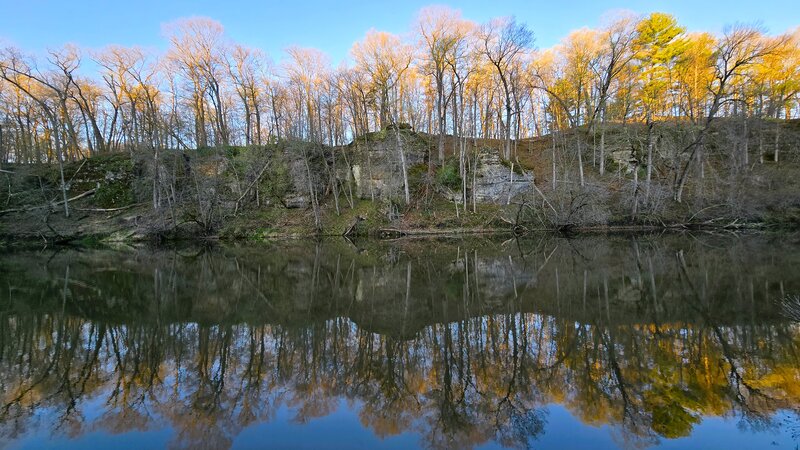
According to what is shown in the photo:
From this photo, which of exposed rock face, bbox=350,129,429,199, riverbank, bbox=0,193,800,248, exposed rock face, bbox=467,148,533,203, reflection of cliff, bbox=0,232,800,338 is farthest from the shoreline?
reflection of cliff, bbox=0,232,800,338

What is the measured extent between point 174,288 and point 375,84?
24732 millimetres

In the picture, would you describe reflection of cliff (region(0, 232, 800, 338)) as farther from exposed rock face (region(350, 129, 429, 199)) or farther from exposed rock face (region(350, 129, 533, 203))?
exposed rock face (region(350, 129, 429, 199))

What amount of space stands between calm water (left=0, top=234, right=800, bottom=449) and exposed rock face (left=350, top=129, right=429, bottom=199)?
19216 mm

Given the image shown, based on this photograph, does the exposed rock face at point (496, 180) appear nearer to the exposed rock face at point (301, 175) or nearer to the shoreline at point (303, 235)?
the shoreline at point (303, 235)

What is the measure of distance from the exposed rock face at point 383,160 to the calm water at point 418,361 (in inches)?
757

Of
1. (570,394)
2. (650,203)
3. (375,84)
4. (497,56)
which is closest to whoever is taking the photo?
(570,394)

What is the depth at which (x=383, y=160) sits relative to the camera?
32.3 meters

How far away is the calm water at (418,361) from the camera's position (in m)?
4.39

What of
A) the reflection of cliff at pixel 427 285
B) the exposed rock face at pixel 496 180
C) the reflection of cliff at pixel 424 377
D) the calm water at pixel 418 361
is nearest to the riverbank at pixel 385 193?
the exposed rock face at pixel 496 180

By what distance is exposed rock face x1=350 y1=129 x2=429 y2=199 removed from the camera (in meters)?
31.4

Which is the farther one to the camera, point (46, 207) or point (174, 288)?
point (46, 207)

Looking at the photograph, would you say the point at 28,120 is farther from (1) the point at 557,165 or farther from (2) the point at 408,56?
(1) the point at 557,165

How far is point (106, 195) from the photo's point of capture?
106 feet

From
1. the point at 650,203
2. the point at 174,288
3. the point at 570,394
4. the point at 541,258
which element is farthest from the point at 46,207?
the point at 650,203
